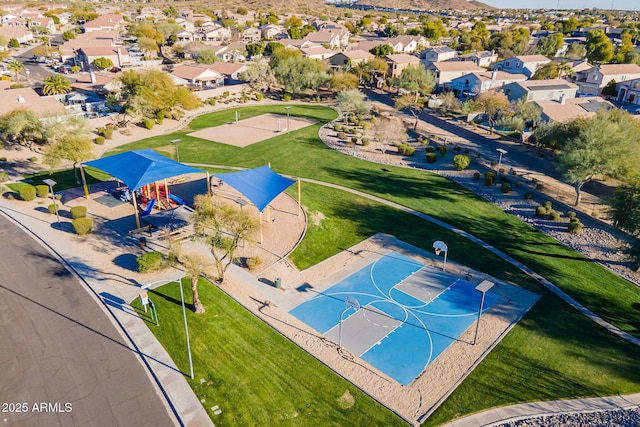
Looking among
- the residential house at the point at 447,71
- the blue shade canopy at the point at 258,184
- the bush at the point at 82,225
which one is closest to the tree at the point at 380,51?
the residential house at the point at 447,71

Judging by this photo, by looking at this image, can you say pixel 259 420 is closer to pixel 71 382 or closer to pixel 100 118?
pixel 71 382

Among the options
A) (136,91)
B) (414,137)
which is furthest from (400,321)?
(136,91)

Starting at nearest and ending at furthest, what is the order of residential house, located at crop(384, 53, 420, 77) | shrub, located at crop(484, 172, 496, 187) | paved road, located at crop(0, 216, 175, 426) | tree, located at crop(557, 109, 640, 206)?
paved road, located at crop(0, 216, 175, 426), tree, located at crop(557, 109, 640, 206), shrub, located at crop(484, 172, 496, 187), residential house, located at crop(384, 53, 420, 77)

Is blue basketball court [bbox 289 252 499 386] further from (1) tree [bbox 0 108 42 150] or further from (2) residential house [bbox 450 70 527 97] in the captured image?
(2) residential house [bbox 450 70 527 97]

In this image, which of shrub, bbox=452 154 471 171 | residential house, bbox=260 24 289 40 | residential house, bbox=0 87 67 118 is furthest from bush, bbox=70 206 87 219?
residential house, bbox=260 24 289 40

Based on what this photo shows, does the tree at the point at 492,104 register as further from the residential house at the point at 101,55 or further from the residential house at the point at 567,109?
the residential house at the point at 101,55

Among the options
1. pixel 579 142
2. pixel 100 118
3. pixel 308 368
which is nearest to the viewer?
pixel 308 368
